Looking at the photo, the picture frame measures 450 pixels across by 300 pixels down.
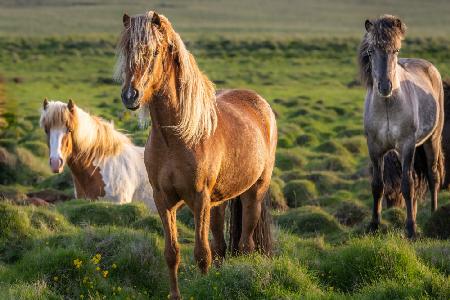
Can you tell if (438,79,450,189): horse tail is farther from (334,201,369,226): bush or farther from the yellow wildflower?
the yellow wildflower

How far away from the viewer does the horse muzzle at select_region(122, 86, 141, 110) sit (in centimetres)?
495

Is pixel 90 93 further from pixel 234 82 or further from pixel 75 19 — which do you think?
pixel 75 19

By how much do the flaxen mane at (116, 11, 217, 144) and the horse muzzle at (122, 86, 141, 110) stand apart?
0.08 metres

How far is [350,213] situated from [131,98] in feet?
19.1

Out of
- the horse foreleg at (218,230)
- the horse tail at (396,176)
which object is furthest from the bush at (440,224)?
the horse foreleg at (218,230)

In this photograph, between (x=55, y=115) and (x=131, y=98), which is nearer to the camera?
(x=131, y=98)

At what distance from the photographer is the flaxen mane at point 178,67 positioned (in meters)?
5.09

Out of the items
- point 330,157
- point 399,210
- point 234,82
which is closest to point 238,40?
point 234,82

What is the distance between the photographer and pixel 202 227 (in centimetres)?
561

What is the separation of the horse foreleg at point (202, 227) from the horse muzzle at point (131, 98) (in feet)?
3.11

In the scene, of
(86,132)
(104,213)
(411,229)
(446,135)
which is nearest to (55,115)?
(86,132)

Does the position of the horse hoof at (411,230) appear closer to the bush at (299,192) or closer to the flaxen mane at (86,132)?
the bush at (299,192)

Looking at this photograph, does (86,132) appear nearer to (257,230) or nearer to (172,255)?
(257,230)

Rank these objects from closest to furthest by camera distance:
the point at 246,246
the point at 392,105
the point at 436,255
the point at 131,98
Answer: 1. the point at 131,98
2. the point at 436,255
3. the point at 246,246
4. the point at 392,105
